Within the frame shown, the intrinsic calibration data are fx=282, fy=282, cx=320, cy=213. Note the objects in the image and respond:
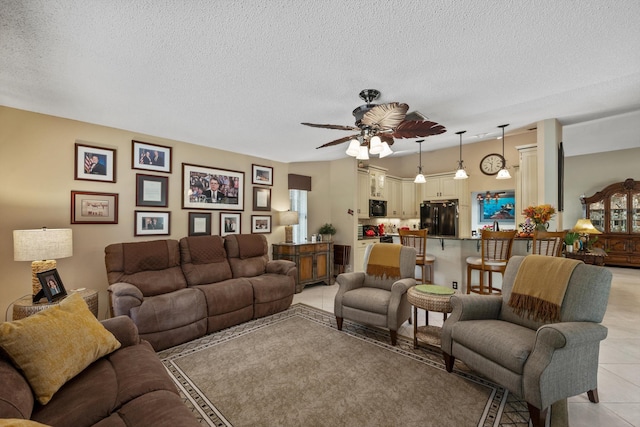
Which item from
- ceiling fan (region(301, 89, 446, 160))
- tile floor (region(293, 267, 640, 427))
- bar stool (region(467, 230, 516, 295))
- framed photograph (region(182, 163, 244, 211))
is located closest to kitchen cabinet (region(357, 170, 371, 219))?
tile floor (region(293, 267, 640, 427))

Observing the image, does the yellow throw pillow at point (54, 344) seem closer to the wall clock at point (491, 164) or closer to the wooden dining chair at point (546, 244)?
the wooden dining chair at point (546, 244)

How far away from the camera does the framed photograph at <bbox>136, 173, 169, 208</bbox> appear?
149 inches

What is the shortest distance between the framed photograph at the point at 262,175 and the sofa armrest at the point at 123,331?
3363mm

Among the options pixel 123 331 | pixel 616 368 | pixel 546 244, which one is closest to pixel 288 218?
pixel 123 331

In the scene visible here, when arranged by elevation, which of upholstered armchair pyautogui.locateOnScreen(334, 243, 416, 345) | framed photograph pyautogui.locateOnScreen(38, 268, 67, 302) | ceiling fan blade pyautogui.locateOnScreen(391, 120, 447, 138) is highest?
ceiling fan blade pyautogui.locateOnScreen(391, 120, 447, 138)

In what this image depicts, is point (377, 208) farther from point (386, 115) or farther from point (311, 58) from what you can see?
point (311, 58)

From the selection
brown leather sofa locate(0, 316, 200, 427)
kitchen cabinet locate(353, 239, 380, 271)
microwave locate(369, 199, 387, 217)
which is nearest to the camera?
brown leather sofa locate(0, 316, 200, 427)

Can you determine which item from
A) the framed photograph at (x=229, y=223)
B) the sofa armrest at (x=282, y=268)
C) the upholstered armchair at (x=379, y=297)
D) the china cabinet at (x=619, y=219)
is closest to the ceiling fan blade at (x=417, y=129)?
the upholstered armchair at (x=379, y=297)

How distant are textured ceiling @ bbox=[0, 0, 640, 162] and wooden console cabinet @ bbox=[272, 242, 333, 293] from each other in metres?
2.42

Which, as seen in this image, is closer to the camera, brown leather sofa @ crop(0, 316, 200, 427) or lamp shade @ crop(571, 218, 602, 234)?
brown leather sofa @ crop(0, 316, 200, 427)

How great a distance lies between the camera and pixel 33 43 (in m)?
1.88

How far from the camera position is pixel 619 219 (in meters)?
6.86

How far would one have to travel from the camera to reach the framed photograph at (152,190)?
379 centimetres

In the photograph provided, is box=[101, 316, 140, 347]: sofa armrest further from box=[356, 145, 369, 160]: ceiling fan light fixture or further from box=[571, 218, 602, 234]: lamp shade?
box=[571, 218, 602, 234]: lamp shade
